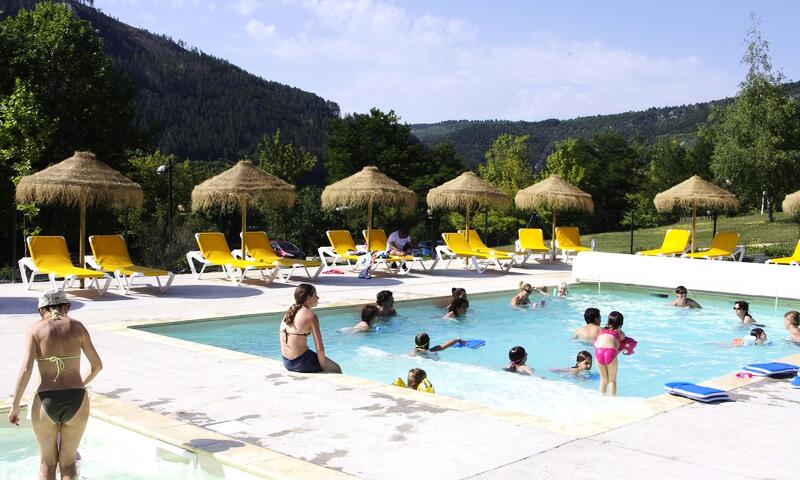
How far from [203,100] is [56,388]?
321 feet

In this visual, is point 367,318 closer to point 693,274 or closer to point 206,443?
point 206,443

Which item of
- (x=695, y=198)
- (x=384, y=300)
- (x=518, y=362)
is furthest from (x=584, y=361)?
(x=695, y=198)

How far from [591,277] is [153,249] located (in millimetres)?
12639

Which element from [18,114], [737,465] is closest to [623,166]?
[18,114]

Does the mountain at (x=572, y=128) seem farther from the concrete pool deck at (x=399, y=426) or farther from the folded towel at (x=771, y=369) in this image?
the concrete pool deck at (x=399, y=426)

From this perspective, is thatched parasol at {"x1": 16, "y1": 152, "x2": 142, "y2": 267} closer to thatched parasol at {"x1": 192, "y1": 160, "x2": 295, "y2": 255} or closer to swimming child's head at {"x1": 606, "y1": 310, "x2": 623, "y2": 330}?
thatched parasol at {"x1": 192, "y1": 160, "x2": 295, "y2": 255}

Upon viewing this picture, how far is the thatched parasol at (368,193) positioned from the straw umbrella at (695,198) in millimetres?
7370

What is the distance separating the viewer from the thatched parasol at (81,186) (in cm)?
1262

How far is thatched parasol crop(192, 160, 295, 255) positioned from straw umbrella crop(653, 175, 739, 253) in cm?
1051

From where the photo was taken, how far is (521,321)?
1262 cm

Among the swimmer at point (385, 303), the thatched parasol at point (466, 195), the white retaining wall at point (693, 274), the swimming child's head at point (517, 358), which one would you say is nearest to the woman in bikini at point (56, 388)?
the swimming child's head at point (517, 358)

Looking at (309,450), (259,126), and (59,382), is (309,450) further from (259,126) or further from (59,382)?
(259,126)

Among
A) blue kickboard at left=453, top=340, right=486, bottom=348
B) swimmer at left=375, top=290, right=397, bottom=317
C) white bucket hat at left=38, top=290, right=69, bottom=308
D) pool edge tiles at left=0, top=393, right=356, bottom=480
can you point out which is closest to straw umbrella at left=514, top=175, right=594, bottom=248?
swimmer at left=375, top=290, right=397, bottom=317

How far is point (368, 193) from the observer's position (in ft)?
55.9
